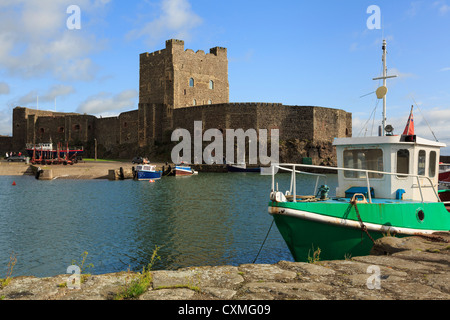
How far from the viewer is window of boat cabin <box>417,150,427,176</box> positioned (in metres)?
10.3

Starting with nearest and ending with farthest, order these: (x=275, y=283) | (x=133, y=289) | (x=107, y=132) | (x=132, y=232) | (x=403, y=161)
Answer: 1. (x=133, y=289)
2. (x=275, y=283)
3. (x=403, y=161)
4. (x=132, y=232)
5. (x=107, y=132)

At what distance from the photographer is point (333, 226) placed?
8500 mm

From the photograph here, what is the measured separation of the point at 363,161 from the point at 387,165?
0.60 m

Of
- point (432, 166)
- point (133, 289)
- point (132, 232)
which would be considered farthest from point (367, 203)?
point (132, 232)

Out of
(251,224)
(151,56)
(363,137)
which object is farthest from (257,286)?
(151,56)

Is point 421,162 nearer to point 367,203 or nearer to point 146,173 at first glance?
point 367,203

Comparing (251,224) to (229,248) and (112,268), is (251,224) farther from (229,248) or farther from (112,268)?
(112,268)

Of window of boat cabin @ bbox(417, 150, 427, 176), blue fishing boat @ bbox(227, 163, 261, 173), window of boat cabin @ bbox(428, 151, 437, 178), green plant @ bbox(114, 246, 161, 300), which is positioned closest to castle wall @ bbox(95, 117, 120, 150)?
blue fishing boat @ bbox(227, 163, 261, 173)

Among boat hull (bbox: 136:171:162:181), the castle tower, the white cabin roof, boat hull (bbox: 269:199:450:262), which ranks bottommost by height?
boat hull (bbox: 136:171:162:181)

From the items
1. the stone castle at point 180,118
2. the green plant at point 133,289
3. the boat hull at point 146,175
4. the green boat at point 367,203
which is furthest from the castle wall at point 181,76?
the green plant at point 133,289

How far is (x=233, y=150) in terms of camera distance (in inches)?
2287

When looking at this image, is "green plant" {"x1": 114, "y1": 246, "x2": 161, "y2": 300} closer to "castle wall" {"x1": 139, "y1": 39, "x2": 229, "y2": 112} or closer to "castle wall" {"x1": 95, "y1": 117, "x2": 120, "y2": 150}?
"castle wall" {"x1": 139, "y1": 39, "x2": 229, "y2": 112}
